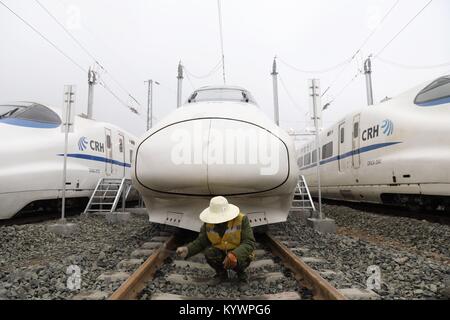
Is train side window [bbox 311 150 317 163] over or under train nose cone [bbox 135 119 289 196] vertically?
over

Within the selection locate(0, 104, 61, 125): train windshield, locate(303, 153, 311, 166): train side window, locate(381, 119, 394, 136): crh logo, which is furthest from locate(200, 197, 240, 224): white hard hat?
locate(303, 153, 311, 166): train side window

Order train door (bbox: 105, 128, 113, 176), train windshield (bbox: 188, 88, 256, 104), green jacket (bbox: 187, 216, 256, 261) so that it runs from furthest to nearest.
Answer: train door (bbox: 105, 128, 113, 176)
train windshield (bbox: 188, 88, 256, 104)
green jacket (bbox: 187, 216, 256, 261)

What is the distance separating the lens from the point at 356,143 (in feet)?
26.6

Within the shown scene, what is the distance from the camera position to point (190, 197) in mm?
3719

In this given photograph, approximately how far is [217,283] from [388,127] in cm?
513

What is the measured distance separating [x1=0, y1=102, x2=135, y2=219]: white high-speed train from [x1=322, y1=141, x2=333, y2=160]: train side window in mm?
6252

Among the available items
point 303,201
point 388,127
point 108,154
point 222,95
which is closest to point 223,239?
point 222,95

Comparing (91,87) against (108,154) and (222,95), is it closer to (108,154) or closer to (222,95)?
(108,154)

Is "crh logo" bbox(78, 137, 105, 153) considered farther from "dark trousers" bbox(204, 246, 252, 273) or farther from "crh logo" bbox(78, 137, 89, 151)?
"dark trousers" bbox(204, 246, 252, 273)

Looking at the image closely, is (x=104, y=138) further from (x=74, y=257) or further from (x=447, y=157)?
(x=447, y=157)

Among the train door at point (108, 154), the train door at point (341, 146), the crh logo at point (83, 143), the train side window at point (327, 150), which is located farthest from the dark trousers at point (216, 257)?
the train side window at point (327, 150)

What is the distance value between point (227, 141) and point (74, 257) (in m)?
2.01

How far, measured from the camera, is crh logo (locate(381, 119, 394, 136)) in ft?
21.1
